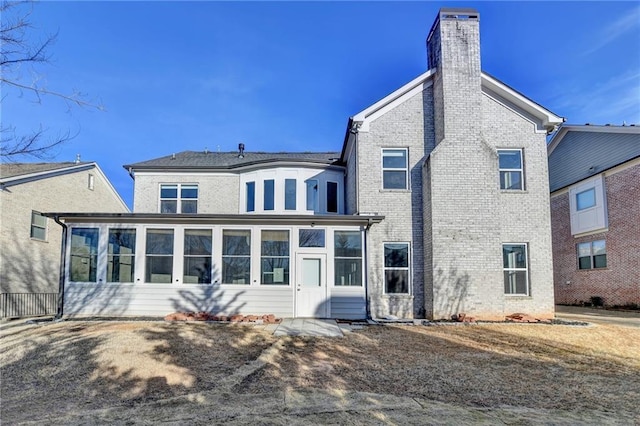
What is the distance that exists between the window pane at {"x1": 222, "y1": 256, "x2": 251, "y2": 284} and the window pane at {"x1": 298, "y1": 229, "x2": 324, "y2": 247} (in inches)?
70.9

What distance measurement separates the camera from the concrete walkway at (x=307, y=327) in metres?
10.5

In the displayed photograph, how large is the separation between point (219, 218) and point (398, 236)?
5.81 m

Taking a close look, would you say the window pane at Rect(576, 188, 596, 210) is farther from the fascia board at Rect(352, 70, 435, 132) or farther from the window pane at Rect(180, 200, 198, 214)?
the window pane at Rect(180, 200, 198, 214)

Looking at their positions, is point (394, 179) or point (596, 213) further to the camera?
point (596, 213)

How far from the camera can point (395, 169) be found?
1434 cm

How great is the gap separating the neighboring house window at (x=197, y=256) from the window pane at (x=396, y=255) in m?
5.72

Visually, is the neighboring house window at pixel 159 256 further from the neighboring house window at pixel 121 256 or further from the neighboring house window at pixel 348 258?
the neighboring house window at pixel 348 258

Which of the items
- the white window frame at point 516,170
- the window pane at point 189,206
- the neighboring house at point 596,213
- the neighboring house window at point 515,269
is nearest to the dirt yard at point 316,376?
the neighboring house window at point 515,269

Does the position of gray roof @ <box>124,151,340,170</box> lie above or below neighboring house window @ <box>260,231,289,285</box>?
above

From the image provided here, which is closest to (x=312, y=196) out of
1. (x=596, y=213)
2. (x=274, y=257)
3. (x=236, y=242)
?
(x=274, y=257)

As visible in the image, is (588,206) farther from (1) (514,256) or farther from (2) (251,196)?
(2) (251,196)

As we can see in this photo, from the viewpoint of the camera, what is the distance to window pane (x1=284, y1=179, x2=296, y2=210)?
17.0m

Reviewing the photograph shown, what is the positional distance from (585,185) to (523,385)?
16567 mm

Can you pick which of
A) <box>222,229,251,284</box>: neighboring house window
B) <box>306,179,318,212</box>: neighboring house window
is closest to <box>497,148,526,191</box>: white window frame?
<box>306,179,318,212</box>: neighboring house window
